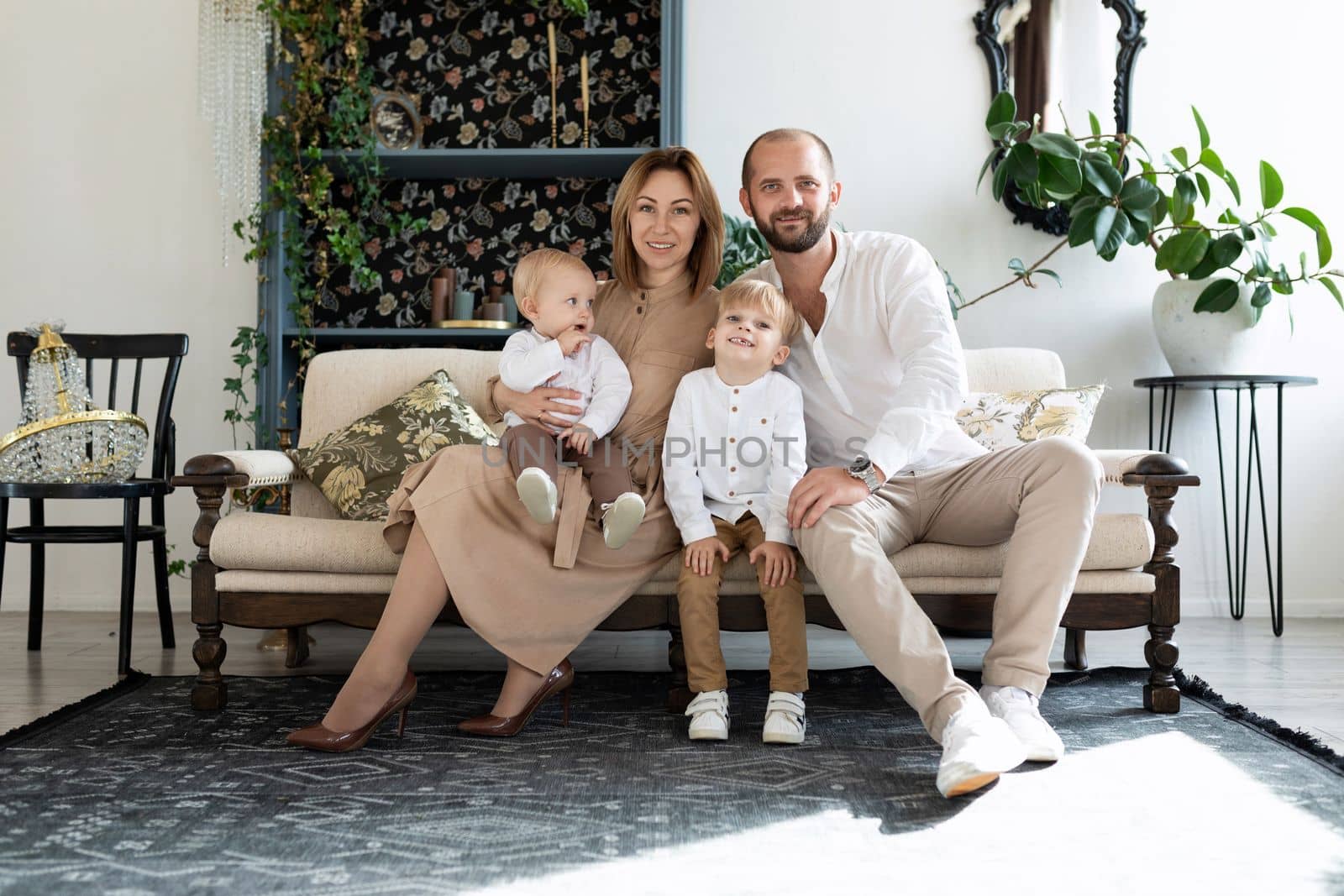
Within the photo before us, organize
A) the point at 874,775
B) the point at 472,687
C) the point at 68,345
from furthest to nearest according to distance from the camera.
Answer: the point at 68,345 < the point at 472,687 < the point at 874,775

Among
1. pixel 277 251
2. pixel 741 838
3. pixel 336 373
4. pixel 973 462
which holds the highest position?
pixel 277 251

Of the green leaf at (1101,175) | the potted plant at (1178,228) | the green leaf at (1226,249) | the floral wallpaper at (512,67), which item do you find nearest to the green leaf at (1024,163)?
the potted plant at (1178,228)

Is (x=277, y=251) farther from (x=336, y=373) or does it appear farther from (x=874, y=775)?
(x=874, y=775)

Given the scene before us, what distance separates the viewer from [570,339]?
2.18 m

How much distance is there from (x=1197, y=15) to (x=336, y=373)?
3.15 metres

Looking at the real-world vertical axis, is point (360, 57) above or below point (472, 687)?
above

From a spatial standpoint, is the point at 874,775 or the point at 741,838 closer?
the point at 741,838

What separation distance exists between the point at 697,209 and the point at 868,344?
0.47m

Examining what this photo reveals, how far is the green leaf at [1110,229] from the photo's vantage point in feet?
10.1

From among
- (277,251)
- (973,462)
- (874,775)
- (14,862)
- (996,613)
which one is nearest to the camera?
(14,862)

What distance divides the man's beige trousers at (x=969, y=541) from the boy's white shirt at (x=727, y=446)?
17 cm

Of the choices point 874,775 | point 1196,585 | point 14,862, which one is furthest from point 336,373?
point 1196,585

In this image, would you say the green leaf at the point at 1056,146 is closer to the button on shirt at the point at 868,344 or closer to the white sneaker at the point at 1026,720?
the button on shirt at the point at 868,344

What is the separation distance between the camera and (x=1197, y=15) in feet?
11.9
